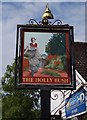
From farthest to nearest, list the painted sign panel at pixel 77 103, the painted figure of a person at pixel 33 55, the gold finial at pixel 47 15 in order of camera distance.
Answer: the painted sign panel at pixel 77 103
the gold finial at pixel 47 15
the painted figure of a person at pixel 33 55

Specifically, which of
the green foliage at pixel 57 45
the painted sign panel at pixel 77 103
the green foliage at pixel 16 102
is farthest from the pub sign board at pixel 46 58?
the green foliage at pixel 16 102

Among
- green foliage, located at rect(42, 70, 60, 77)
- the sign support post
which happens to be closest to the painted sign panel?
green foliage, located at rect(42, 70, 60, 77)

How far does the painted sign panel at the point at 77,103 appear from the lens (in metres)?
13.9

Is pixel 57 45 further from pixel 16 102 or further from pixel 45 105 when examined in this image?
pixel 16 102

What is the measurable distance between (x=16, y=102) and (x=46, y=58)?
14.7 meters

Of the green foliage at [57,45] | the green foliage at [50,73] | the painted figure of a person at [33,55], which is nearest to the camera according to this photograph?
the green foliage at [50,73]

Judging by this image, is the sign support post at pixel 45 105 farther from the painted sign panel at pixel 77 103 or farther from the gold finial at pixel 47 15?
the painted sign panel at pixel 77 103

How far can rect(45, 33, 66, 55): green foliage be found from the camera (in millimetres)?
8330

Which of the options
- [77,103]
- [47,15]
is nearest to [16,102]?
[77,103]

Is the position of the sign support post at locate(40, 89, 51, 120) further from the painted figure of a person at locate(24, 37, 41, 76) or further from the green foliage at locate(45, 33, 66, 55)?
the green foliage at locate(45, 33, 66, 55)

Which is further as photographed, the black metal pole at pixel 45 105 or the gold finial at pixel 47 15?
the gold finial at pixel 47 15

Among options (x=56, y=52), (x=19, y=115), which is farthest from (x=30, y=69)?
(x=19, y=115)

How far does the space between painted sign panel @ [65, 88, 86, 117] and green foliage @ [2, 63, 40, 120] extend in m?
7.23

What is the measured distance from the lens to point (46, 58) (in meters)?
8.27
